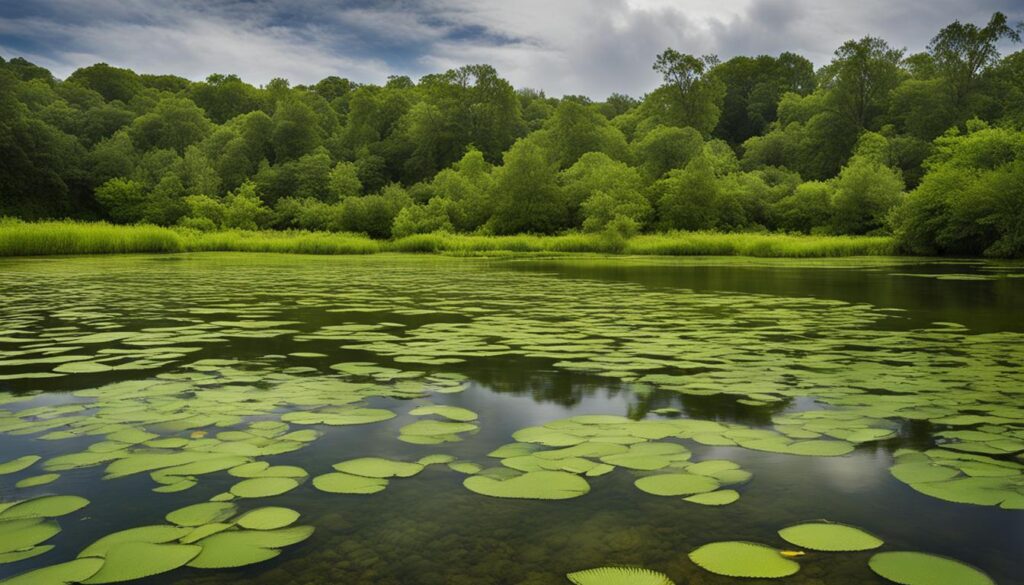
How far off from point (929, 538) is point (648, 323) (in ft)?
14.6

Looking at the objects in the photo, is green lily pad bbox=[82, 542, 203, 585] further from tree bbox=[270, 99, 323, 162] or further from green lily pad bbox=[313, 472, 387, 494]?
tree bbox=[270, 99, 323, 162]

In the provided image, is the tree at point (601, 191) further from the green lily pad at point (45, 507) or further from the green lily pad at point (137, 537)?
the green lily pad at point (137, 537)

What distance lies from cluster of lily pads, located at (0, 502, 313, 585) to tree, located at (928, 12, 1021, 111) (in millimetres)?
53219

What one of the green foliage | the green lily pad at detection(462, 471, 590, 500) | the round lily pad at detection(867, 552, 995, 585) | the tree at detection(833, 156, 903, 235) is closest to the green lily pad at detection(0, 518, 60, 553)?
the green lily pad at detection(462, 471, 590, 500)

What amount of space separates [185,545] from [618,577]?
1.06 m

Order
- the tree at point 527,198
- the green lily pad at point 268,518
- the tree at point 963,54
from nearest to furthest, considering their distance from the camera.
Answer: the green lily pad at point 268,518
the tree at point 527,198
the tree at point 963,54

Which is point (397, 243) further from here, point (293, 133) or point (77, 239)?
point (293, 133)

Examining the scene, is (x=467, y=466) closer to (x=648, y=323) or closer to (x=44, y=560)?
(x=44, y=560)

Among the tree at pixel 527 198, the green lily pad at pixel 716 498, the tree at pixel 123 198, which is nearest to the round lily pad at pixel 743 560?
the green lily pad at pixel 716 498

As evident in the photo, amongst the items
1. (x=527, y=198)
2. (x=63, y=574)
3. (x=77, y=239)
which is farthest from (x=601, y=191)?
(x=63, y=574)

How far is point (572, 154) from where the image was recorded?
4859 centimetres

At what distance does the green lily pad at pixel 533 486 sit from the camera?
200 centimetres

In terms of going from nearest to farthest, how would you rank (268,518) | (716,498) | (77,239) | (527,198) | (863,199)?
(268,518)
(716,498)
(77,239)
(863,199)
(527,198)

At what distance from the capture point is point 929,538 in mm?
1721
